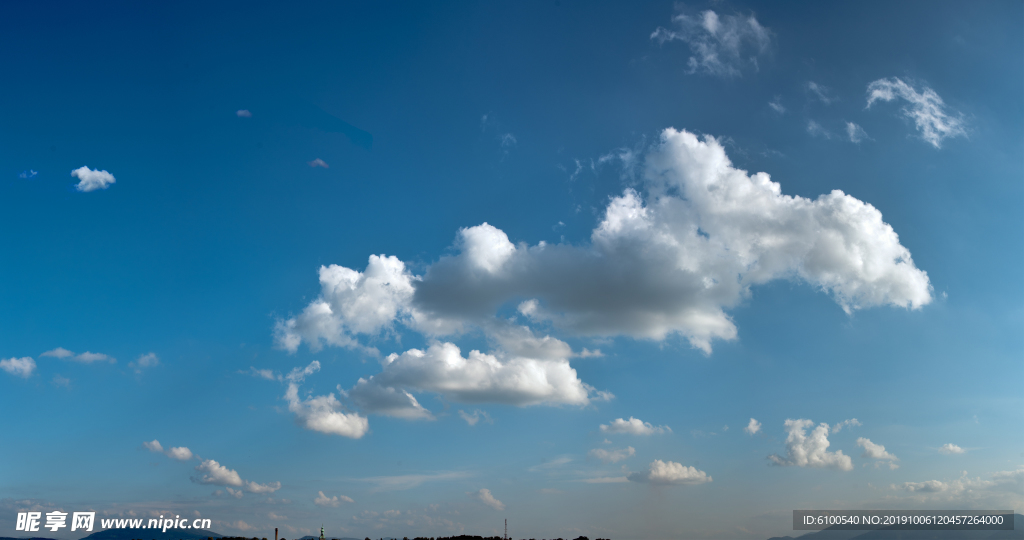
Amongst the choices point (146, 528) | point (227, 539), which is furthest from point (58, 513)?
point (227, 539)

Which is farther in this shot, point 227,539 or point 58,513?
point 227,539

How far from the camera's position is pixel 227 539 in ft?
636

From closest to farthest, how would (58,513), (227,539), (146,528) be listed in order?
(58,513)
(146,528)
(227,539)

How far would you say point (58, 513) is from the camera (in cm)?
14138

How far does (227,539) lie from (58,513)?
62.2m

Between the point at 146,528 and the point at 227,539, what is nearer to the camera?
the point at 146,528

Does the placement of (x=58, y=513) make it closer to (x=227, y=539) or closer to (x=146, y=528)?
(x=146, y=528)

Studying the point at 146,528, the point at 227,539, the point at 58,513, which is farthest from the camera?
the point at 227,539

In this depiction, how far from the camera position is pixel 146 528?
160500mm

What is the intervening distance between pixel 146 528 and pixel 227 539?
3829cm

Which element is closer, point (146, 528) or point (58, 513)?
point (58, 513)

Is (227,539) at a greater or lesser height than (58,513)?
lesser

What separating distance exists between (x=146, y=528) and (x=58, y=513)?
957 inches
